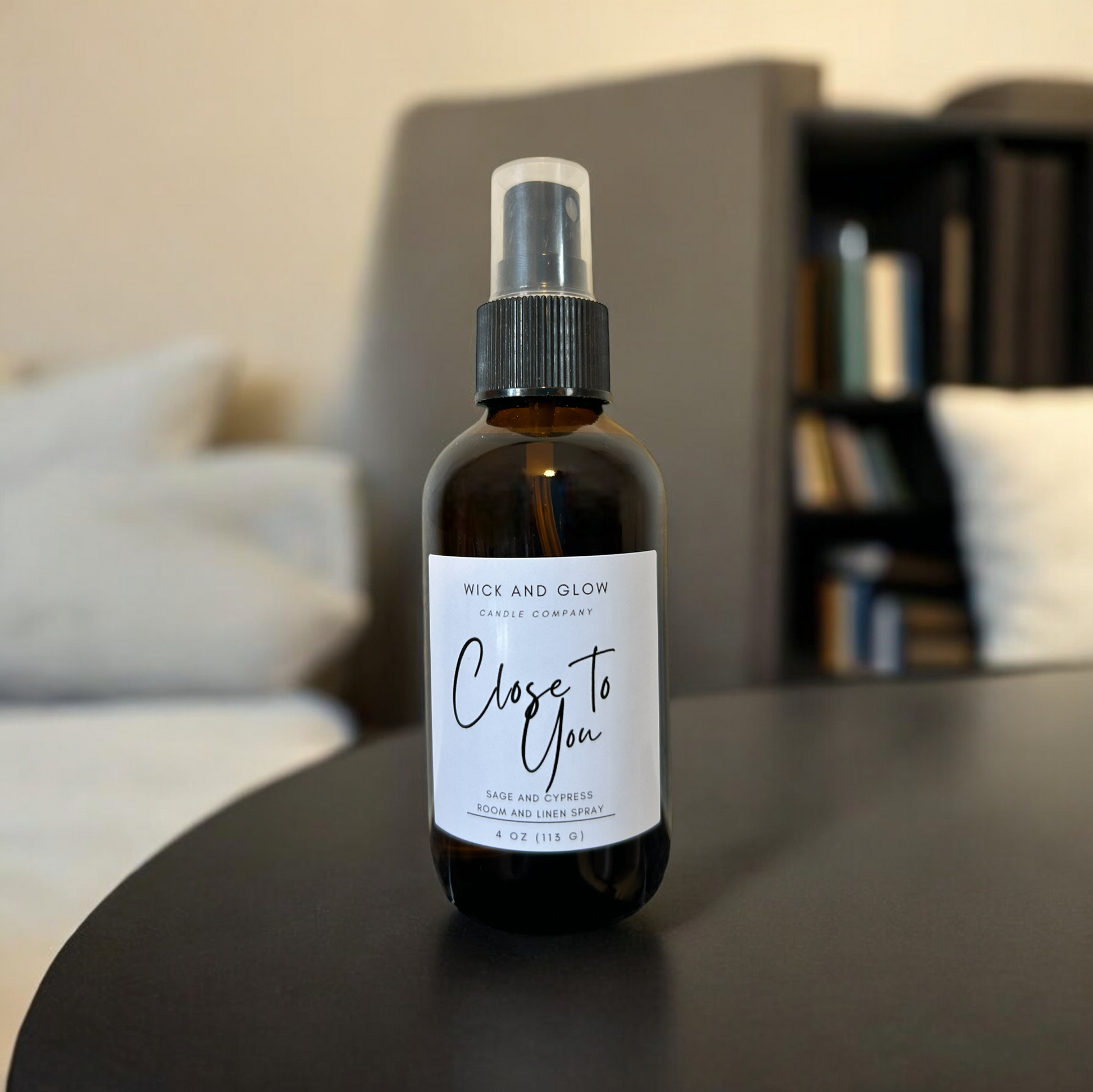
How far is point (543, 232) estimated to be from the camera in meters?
0.31

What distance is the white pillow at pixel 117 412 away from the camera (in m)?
0.96

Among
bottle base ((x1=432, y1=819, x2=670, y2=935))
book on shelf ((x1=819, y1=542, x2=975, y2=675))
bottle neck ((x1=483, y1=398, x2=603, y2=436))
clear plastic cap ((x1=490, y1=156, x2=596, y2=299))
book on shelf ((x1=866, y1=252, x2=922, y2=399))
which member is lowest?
book on shelf ((x1=819, y1=542, x2=975, y2=675))

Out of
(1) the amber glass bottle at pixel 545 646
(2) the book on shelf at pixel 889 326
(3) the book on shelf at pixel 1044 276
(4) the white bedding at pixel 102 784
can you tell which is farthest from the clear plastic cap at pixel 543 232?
(3) the book on shelf at pixel 1044 276

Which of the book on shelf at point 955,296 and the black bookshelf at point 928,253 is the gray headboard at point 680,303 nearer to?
the black bookshelf at point 928,253

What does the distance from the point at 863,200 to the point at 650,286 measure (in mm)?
543

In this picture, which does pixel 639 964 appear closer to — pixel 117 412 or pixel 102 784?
pixel 102 784

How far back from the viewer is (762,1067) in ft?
0.71

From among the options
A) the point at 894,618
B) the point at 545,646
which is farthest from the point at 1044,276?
the point at 545,646

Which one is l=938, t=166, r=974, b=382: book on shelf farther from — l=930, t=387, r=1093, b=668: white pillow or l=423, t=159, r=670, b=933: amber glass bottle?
l=423, t=159, r=670, b=933: amber glass bottle

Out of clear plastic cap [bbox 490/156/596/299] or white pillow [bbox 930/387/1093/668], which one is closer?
clear plastic cap [bbox 490/156/596/299]

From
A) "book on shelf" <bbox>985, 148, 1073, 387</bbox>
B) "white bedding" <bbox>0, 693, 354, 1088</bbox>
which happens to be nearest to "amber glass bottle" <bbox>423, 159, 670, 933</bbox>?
"white bedding" <bbox>0, 693, 354, 1088</bbox>

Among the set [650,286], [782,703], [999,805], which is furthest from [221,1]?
[999,805]

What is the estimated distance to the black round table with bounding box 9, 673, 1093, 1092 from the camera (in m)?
0.22

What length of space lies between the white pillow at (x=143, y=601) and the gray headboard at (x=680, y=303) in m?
0.27
